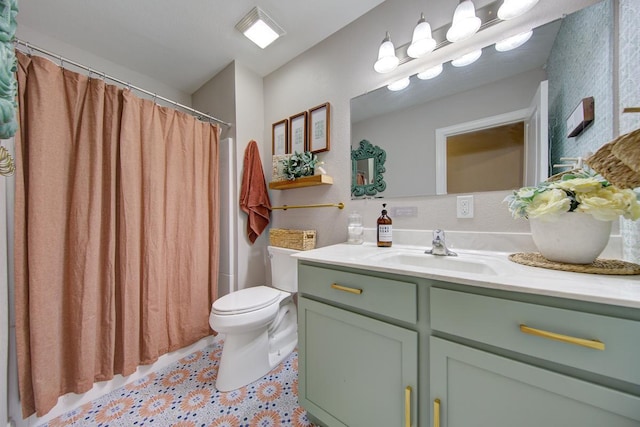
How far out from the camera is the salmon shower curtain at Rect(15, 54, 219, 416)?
1.05 meters

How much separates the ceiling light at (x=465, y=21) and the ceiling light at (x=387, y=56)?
301 millimetres

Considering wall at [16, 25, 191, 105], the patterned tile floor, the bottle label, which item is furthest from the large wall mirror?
wall at [16, 25, 191, 105]

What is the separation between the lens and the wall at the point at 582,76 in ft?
2.68

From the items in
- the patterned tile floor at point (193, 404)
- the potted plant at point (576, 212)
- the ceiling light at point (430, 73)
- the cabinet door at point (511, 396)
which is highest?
the ceiling light at point (430, 73)

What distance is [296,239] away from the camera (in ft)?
5.22

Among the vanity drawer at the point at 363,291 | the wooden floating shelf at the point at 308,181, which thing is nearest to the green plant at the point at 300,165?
the wooden floating shelf at the point at 308,181

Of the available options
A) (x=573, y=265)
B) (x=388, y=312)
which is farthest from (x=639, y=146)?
(x=388, y=312)

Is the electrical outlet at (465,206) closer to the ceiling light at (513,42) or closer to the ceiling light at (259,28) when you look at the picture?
the ceiling light at (513,42)

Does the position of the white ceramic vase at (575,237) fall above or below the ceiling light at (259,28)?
below

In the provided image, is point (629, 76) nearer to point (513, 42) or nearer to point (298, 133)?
point (513, 42)

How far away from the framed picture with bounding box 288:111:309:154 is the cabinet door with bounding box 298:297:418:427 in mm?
1189

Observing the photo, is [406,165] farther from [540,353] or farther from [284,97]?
[284,97]

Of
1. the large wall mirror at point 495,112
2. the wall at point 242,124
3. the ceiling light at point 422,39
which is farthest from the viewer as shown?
the wall at point 242,124

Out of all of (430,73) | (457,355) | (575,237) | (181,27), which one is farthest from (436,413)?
(181,27)
